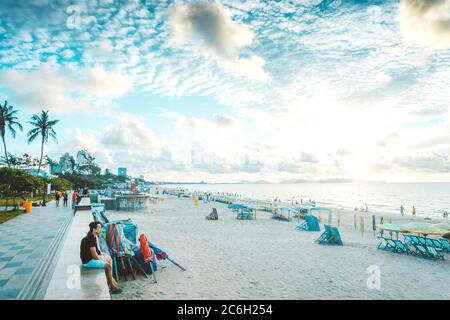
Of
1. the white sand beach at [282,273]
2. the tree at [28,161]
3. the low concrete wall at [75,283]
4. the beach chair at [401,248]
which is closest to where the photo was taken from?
the low concrete wall at [75,283]

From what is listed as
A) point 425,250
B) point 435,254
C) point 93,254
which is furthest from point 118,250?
point 435,254

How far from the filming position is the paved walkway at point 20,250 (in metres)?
5.42

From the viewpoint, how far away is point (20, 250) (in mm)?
8094

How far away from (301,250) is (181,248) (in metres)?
5.17

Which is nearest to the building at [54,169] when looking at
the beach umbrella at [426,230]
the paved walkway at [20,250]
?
the paved walkway at [20,250]

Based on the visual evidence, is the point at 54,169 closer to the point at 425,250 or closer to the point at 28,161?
the point at 28,161

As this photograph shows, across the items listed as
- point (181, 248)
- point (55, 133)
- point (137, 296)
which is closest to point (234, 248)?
point (181, 248)

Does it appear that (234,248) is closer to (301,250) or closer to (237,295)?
(301,250)

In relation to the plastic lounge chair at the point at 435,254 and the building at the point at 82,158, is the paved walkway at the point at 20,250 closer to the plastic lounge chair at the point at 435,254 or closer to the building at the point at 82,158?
the plastic lounge chair at the point at 435,254

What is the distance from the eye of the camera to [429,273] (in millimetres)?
8680

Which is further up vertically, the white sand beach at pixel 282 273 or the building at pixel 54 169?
the building at pixel 54 169

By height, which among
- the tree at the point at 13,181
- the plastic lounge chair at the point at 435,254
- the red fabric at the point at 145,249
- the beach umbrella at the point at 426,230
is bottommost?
the plastic lounge chair at the point at 435,254
